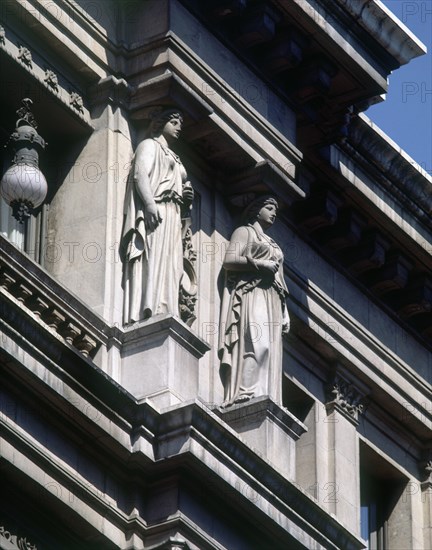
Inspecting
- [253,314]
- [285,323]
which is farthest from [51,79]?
[285,323]

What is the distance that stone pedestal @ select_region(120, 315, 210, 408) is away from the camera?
3622 centimetres

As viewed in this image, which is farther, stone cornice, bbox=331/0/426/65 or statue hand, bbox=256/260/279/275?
stone cornice, bbox=331/0/426/65

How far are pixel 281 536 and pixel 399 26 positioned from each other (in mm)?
8755

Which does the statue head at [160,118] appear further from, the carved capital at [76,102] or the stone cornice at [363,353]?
the stone cornice at [363,353]

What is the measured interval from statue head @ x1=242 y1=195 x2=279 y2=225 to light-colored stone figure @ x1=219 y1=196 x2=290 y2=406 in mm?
13

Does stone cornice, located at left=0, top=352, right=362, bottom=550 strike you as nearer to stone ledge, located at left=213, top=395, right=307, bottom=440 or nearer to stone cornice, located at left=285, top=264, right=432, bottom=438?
stone ledge, located at left=213, top=395, right=307, bottom=440

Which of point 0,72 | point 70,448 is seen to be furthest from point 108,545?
point 0,72

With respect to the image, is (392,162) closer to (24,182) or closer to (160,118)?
(160,118)

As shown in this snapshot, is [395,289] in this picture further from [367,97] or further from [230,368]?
[230,368]

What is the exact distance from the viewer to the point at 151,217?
Result: 37.5 m

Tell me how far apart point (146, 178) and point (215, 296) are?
6.77 ft

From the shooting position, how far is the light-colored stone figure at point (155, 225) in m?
37.1

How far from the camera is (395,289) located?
44.4 m

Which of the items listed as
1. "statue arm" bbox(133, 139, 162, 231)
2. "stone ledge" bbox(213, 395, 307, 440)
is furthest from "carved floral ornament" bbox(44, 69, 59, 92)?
"stone ledge" bbox(213, 395, 307, 440)
